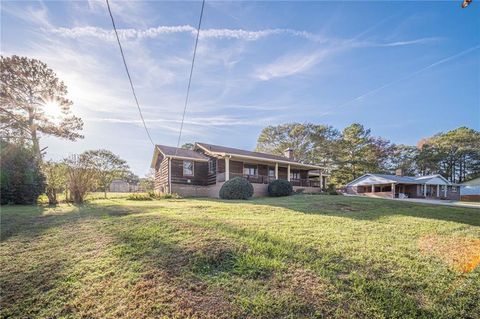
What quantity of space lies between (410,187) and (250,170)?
25792 mm

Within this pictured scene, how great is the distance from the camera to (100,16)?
6.23 m

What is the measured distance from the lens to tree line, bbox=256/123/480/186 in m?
37.1

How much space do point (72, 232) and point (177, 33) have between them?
661cm

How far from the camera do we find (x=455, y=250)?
194 inches

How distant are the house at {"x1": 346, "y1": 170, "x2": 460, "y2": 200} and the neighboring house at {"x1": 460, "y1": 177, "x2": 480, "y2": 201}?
722 mm

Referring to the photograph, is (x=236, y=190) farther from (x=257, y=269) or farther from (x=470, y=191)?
(x=470, y=191)

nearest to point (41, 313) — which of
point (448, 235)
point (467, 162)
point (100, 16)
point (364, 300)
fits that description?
point (364, 300)

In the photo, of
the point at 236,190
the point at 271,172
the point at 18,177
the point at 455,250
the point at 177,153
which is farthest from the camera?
the point at 271,172

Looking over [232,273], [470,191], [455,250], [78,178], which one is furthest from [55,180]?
[470,191]

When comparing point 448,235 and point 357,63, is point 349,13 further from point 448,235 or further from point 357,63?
point 448,235

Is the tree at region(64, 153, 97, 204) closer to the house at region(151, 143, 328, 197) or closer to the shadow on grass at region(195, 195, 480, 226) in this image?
the house at region(151, 143, 328, 197)

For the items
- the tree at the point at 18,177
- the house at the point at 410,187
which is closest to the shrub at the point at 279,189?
the tree at the point at 18,177

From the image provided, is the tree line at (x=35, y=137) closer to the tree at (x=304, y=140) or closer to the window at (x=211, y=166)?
the window at (x=211, y=166)

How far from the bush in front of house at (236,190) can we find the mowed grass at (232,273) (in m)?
9.31
